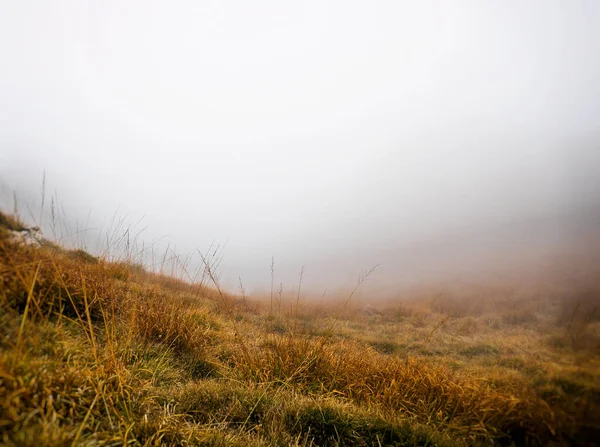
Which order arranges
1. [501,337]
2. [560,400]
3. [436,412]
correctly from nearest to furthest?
[560,400] → [436,412] → [501,337]

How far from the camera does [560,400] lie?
181cm

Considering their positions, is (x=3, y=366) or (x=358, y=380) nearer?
(x=3, y=366)

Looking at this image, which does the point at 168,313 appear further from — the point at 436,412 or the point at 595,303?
the point at 595,303

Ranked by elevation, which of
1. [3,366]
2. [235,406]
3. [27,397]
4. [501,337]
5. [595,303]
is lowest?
[235,406]

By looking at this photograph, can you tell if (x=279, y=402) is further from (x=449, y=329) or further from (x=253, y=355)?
(x=449, y=329)

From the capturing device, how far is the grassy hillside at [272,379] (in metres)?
1.76

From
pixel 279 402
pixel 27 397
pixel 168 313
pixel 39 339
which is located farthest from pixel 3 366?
pixel 168 313

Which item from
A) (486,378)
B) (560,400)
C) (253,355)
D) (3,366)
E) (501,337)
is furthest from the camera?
(253,355)

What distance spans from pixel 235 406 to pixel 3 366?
6.26 ft

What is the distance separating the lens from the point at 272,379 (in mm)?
3570

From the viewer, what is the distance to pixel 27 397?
164cm

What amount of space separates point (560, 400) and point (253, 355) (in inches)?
135

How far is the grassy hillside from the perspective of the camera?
176 centimetres

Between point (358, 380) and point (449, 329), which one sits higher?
point (449, 329)
